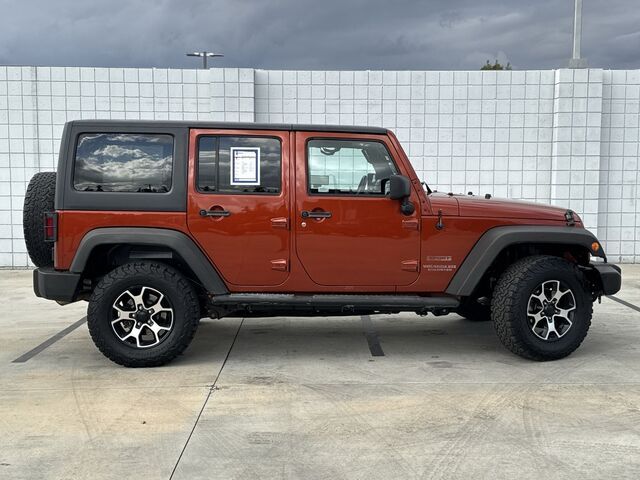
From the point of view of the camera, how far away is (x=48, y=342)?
595cm

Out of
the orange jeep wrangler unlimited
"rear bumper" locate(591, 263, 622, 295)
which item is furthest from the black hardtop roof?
"rear bumper" locate(591, 263, 622, 295)

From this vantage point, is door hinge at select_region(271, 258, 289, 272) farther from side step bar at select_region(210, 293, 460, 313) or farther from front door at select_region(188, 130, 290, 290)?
side step bar at select_region(210, 293, 460, 313)

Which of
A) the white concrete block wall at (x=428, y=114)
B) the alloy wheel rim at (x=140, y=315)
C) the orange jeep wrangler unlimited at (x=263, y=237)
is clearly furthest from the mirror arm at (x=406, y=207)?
the white concrete block wall at (x=428, y=114)

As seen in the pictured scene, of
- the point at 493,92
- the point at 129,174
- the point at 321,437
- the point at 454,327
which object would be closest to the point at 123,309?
the point at 129,174

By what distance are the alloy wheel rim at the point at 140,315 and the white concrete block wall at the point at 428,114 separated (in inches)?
226

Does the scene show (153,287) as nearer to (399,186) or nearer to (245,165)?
(245,165)

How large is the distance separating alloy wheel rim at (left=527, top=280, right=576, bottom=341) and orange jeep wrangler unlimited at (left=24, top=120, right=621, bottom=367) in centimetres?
1

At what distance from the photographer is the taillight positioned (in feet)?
16.2

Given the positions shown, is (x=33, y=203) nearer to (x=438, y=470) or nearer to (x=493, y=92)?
(x=438, y=470)

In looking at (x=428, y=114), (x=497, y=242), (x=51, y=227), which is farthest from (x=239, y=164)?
(x=428, y=114)

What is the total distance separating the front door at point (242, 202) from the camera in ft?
16.4

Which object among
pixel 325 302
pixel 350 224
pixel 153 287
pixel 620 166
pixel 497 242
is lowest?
pixel 325 302

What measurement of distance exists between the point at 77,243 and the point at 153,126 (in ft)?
3.69

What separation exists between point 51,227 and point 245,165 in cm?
163
